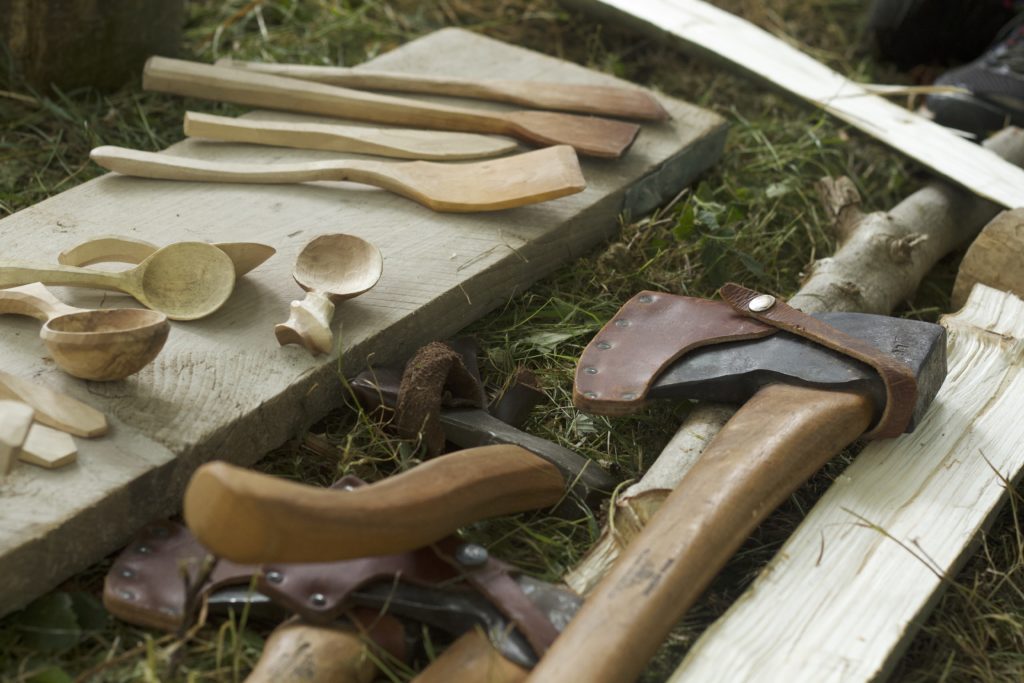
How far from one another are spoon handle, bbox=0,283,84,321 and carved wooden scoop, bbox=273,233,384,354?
0.34 meters

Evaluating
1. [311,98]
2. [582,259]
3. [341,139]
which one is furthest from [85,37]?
[582,259]

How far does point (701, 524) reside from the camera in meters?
1.44

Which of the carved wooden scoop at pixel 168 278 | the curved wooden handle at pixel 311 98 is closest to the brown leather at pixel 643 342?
the carved wooden scoop at pixel 168 278

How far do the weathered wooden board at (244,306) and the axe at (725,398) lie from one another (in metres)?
0.36

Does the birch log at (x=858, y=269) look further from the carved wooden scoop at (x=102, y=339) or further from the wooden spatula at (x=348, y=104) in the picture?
the carved wooden scoop at (x=102, y=339)

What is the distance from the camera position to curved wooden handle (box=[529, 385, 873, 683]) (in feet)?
4.24

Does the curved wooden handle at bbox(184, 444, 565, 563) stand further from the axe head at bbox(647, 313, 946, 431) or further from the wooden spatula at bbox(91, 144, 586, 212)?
the wooden spatula at bbox(91, 144, 586, 212)

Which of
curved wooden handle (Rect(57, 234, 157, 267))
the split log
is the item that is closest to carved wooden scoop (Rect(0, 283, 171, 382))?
curved wooden handle (Rect(57, 234, 157, 267))

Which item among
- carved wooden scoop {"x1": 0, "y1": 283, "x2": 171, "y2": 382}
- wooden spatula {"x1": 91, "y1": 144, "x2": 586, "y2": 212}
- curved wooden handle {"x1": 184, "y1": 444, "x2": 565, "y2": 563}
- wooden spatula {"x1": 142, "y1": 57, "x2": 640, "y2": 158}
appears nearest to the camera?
curved wooden handle {"x1": 184, "y1": 444, "x2": 565, "y2": 563}

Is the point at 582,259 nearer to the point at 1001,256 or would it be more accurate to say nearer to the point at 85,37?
the point at 1001,256

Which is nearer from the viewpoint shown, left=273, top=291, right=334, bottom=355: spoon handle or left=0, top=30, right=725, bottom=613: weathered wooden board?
left=0, top=30, right=725, bottom=613: weathered wooden board

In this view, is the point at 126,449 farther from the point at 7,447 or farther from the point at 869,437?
the point at 869,437

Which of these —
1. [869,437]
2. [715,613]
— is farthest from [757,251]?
[715,613]

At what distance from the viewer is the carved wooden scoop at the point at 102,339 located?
1570 millimetres
